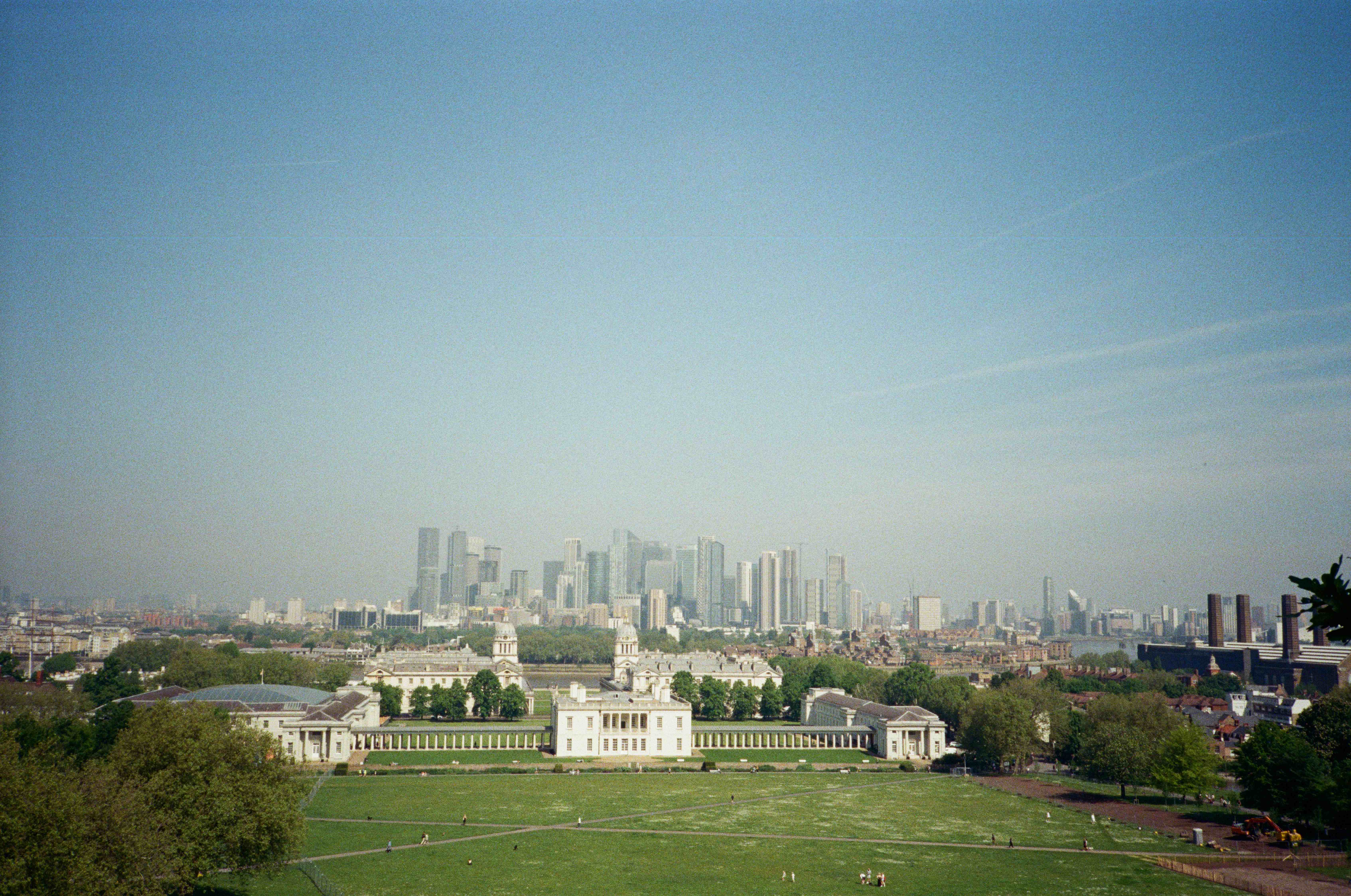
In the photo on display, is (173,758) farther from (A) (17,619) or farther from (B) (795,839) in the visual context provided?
(A) (17,619)

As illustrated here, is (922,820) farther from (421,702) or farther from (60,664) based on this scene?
(60,664)

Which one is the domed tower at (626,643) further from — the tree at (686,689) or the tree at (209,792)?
the tree at (209,792)

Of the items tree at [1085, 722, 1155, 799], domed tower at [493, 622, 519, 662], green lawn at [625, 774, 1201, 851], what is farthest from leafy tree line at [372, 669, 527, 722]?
tree at [1085, 722, 1155, 799]

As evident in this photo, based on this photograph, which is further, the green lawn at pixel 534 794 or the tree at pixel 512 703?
the tree at pixel 512 703

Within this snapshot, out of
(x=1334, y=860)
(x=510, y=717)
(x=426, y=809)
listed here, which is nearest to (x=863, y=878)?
(x=1334, y=860)

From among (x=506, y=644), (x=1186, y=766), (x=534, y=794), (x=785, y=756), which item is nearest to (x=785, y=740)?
(x=785, y=756)

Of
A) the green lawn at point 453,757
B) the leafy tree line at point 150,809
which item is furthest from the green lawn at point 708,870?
the green lawn at point 453,757
